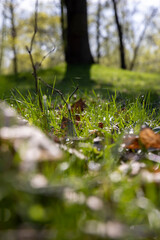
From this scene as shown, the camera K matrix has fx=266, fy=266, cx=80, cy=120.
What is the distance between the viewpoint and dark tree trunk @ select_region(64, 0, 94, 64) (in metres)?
9.55

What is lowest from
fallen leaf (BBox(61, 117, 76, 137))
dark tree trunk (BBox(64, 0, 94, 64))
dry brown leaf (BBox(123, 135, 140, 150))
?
dark tree trunk (BBox(64, 0, 94, 64))

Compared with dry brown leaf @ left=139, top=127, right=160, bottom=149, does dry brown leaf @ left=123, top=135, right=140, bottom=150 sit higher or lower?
lower

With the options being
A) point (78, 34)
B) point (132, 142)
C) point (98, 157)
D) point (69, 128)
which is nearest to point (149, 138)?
point (132, 142)

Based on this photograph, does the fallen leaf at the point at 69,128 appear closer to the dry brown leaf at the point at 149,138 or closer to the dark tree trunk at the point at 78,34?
the dry brown leaf at the point at 149,138

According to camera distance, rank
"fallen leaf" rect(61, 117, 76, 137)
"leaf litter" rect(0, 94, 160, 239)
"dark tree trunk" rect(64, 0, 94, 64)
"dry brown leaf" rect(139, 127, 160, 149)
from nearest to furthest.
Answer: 1. "leaf litter" rect(0, 94, 160, 239)
2. "dry brown leaf" rect(139, 127, 160, 149)
3. "fallen leaf" rect(61, 117, 76, 137)
4. "dark tree trunk" rect(64, 0, 94, 64)

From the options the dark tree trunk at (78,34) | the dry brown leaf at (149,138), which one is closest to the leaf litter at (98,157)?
the dry brown leaf at (149,138)

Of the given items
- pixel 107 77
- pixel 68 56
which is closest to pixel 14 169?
pixel 107 77

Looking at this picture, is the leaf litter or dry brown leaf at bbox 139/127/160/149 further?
dry brown leaf at bbox 139/127/160/149

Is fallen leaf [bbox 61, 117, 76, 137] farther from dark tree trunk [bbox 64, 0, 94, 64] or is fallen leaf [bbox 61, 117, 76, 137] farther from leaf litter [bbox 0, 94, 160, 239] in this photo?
dark tree trunk [bbox 64, 0, 94, 64]

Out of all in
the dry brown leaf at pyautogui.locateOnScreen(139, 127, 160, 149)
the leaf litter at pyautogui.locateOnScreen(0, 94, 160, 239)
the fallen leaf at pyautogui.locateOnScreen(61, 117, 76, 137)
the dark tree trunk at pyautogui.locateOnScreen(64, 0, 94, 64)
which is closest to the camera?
the leaf litter at pyautogui.locateOnScreen(0, 94, 160, 239)

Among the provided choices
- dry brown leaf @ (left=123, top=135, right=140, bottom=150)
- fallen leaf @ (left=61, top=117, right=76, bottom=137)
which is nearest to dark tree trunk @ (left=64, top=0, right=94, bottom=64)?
fallen leaf @ (left=61, top=117, right=76, bottom=137)

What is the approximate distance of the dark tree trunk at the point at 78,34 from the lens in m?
9.55

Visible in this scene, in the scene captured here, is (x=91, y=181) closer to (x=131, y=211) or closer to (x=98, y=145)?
(x=131, y=211)

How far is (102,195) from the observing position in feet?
3.04
